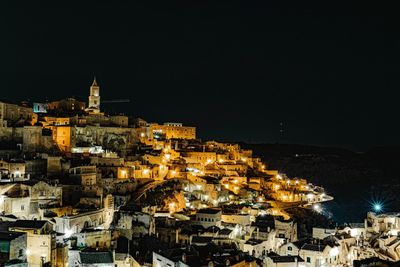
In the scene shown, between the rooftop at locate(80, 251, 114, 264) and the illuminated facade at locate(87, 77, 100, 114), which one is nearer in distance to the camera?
the rooftop at locate(80, 251, 114, 264)

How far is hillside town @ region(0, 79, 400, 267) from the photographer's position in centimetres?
2698

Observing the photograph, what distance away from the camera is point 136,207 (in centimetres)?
3522

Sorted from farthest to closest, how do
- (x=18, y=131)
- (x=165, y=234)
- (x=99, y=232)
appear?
(x=18, y=131), (x=165, y=234), (x=99, y=232)

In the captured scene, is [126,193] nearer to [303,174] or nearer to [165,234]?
[165,234]

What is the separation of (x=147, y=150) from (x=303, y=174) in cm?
8601

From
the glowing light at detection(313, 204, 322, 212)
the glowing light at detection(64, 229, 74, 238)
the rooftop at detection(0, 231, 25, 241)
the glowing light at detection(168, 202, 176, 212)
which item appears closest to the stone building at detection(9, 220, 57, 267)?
the rooftop at detection(0, 231, 25, 241)

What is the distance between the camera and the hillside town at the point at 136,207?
27.0 m

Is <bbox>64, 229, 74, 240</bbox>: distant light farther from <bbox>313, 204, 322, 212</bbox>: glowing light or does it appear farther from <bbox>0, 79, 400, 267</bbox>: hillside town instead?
<bbox>313, 204, 322, 212</bbox>: glowing light

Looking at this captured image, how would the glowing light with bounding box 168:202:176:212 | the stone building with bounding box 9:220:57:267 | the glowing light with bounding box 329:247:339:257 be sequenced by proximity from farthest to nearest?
the glowing light with bounding box 168:202:176:212 → the glowing light with bounding box 329:247:339:257 → the stone building with bounding box 9:220:57:267

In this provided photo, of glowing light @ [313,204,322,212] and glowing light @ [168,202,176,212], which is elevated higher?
glowing light @ [168,202,176,212]

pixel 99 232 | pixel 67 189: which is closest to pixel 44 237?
pixel 99 232

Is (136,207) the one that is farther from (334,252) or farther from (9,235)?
(334,252)

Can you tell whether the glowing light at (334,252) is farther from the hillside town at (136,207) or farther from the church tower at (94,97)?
the church tower at (94,97)

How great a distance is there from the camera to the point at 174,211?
41281 mm
